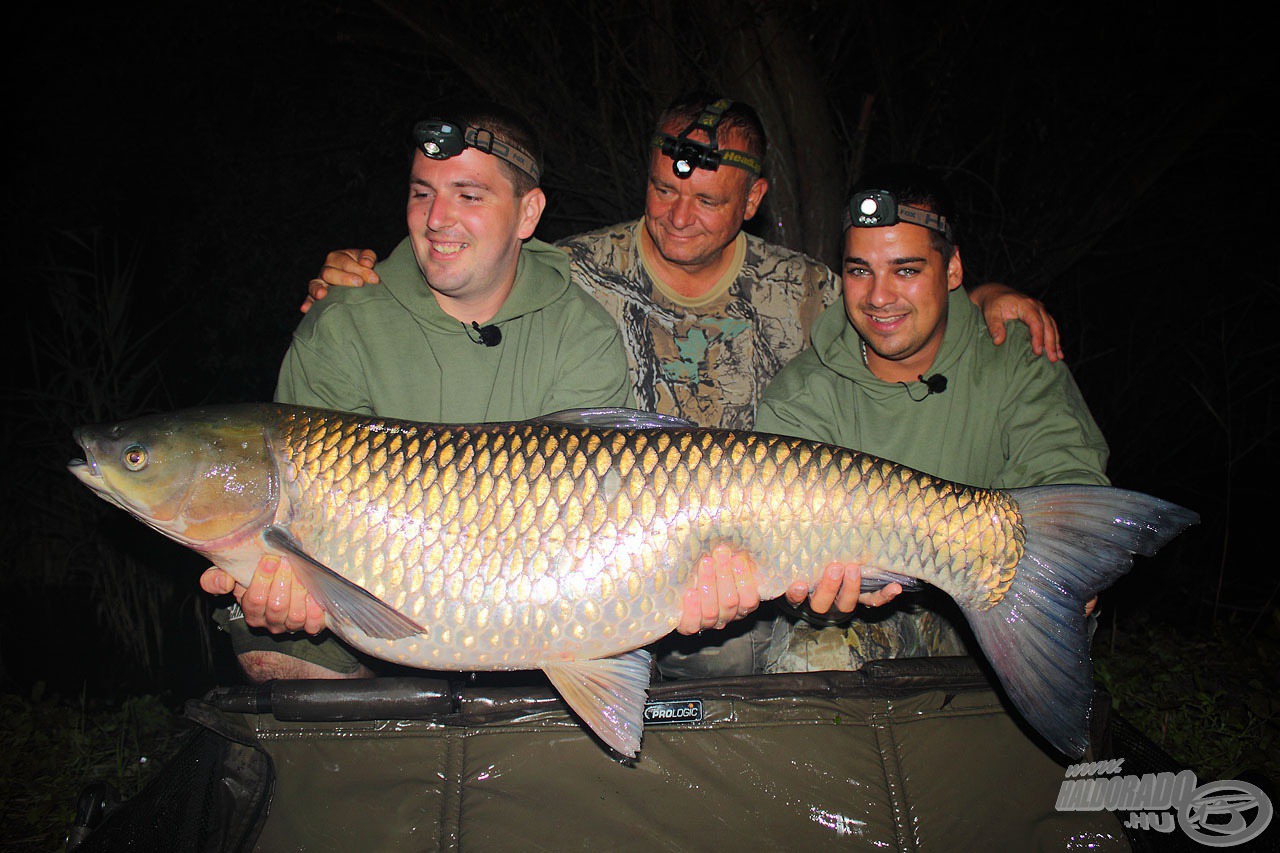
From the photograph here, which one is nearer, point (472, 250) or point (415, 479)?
point (415, 479)

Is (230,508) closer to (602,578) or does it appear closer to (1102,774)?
(602,578)

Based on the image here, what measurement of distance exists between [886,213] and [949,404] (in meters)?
0.50

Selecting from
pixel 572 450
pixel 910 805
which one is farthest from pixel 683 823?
pixel 572 450

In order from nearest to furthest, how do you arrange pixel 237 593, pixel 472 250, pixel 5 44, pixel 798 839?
1. pixel 798 839
2. pixel 237 593
3. pixel 472 250
4. pixel 5 44

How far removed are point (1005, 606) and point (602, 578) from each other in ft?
2.48

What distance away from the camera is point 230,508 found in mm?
1643

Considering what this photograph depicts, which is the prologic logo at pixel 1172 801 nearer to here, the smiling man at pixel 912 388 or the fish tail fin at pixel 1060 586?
the fish tail fin at pixel 1060 586

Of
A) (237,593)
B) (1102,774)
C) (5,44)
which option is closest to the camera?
(1102,774)

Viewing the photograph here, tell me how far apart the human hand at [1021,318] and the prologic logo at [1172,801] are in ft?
3.18

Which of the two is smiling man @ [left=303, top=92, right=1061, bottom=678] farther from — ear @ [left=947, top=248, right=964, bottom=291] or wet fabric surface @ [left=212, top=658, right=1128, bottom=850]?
wet fabric surface @ [left=212, top=658, right=1128, bottom=850]

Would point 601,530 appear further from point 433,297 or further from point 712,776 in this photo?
point 433,297

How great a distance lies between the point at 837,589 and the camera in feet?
5.59

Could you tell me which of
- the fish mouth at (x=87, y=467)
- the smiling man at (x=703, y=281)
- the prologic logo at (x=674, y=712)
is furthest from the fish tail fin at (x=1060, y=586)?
the fish mouth at (x=87, y=467)

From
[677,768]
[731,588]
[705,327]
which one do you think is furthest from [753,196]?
[677,768]
